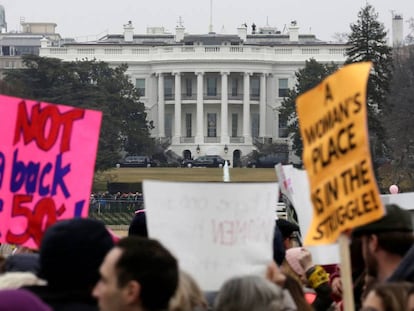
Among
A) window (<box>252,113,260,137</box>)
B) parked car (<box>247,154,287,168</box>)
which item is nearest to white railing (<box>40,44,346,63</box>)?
window (<box>252,113,260,137</box>)

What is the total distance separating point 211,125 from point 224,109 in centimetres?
155

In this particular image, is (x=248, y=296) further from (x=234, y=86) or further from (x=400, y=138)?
(x=234, y=86)

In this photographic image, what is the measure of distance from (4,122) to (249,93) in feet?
341

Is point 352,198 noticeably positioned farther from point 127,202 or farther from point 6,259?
point 127,202

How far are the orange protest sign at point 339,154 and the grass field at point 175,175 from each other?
60462 millimetres

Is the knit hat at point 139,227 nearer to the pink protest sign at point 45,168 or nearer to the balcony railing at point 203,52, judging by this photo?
the pink protest sign at point 45,168

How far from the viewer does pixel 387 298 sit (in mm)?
6195

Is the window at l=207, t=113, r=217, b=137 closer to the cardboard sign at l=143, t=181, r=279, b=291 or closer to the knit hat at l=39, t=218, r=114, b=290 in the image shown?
the cardboard sign at l=143, t=181, r=279, b=291

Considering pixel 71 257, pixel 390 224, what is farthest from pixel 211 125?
pixel 71 257

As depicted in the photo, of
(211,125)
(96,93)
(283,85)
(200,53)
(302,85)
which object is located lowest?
(96,93)

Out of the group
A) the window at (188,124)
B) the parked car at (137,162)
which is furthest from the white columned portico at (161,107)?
the parked car at (137,162)

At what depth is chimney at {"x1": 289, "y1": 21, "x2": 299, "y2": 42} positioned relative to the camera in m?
121

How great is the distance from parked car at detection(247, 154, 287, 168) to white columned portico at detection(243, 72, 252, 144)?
8.22 metres

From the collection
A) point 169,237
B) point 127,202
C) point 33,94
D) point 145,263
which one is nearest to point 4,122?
point 169,237
